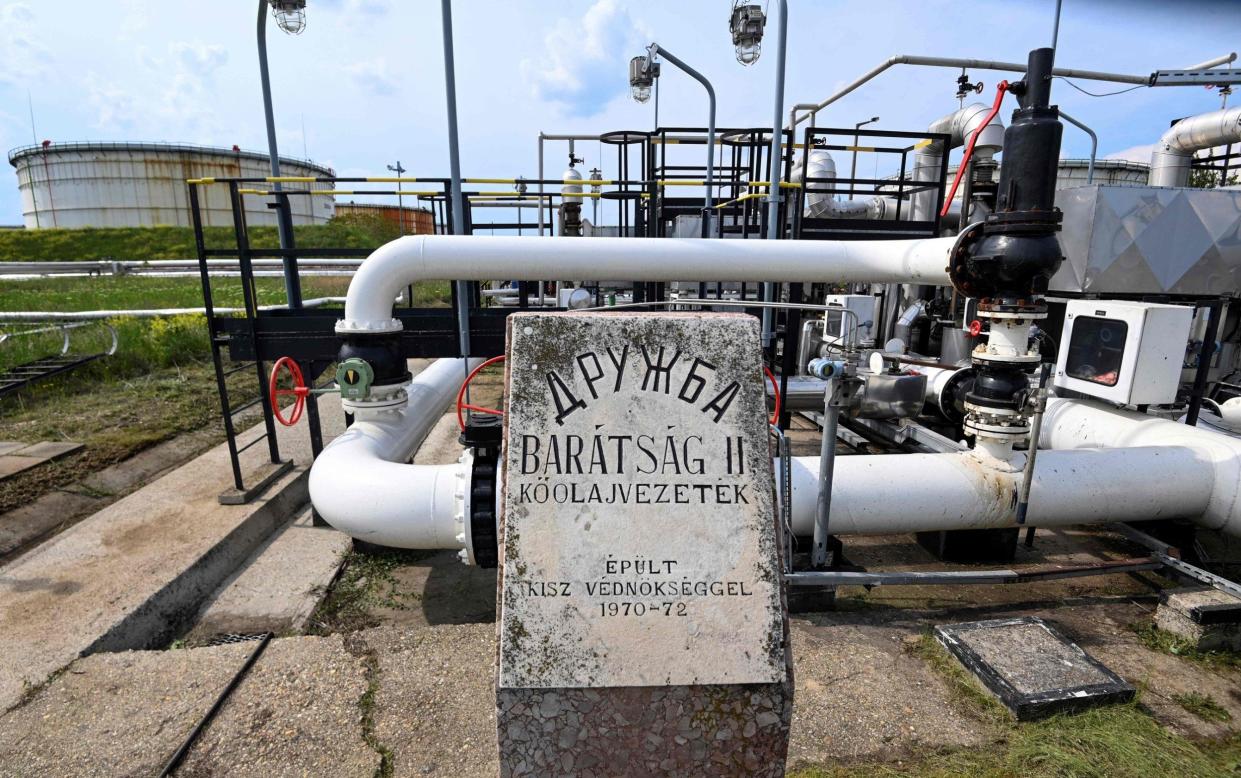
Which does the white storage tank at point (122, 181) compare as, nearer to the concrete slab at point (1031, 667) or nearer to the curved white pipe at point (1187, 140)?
the curved white pipe at point (1187, 140)

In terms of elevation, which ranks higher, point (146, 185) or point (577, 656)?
point (146, 185)

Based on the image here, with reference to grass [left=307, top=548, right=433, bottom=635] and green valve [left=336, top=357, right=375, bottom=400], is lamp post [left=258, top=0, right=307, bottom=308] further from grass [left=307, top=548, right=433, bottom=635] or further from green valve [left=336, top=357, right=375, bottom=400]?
grass [left=307, top=548, right=433, bottom=635]

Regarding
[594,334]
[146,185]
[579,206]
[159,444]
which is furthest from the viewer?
[146,185]

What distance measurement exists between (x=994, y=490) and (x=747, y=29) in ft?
14.5

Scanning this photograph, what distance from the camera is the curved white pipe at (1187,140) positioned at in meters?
8.18

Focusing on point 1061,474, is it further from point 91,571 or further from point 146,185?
point 146,185

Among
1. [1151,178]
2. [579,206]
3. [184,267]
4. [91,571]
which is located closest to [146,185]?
[184,267]

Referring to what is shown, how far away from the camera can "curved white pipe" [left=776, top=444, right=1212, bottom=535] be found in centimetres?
358

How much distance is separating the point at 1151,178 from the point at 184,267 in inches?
→ 1284

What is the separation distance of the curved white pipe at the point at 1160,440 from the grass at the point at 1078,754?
1.33 meters

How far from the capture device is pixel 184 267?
89.7 ft

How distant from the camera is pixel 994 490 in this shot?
11.8ft

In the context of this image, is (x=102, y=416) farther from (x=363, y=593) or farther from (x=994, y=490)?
(x=994, y=490)

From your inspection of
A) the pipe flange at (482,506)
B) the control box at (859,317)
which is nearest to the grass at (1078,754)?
the pipe flange at (482,506)
